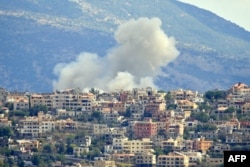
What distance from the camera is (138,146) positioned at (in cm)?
8012

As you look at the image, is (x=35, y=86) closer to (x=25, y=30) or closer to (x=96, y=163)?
(x=25, y=30)

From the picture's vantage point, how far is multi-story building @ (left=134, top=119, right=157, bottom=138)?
8419 centimetres

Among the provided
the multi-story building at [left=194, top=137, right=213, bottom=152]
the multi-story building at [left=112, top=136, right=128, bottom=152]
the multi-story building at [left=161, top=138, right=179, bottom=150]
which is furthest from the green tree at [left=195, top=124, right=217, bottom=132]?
the multi-story building at [left=112, top=136, right=128, bottom=152]

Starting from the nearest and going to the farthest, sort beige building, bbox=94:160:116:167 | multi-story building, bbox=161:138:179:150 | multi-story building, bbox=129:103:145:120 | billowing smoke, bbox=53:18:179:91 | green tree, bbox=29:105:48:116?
beige building, bbox=94:160:116:167 < multi-story building, bbox=161:138:179:150 < multi-story building, bbox=129:103:145:120 < green tree, bbox=29:105:48:116 < billowing smoke, bbox=53:18:179:91

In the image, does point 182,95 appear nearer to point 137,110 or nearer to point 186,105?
point 186,105

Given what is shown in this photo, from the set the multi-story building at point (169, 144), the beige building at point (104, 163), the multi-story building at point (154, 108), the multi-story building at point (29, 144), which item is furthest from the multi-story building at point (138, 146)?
the multi-story building at point (154, 108)

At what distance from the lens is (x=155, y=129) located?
85.8 metres

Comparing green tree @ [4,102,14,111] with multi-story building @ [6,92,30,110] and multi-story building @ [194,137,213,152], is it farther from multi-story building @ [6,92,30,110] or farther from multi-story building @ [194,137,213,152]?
multi-story building @ [194,137,213,152]

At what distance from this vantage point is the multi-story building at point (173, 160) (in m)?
74.4

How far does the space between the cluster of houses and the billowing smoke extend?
41.0ft

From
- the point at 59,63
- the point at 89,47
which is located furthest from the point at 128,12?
the point at 59,63

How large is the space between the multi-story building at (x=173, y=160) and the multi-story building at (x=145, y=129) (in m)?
7.79

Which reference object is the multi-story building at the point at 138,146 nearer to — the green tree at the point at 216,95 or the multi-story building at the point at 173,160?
the multi-story building at the point at 173,160

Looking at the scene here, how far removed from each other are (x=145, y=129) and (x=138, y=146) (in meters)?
4.88
